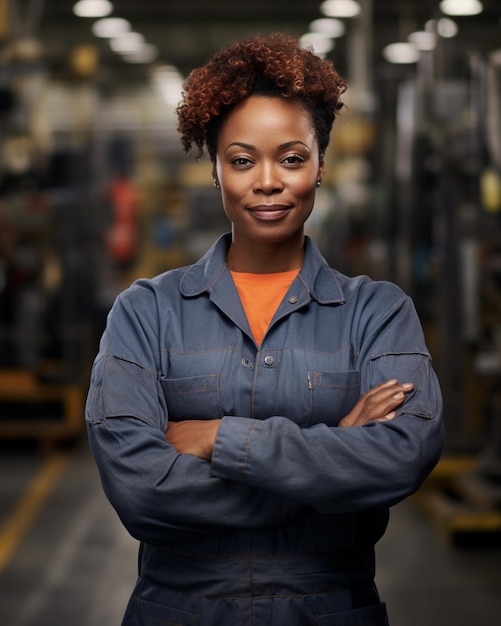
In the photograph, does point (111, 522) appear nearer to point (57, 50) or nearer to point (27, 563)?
point (27, 563)

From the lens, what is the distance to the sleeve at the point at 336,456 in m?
1.99

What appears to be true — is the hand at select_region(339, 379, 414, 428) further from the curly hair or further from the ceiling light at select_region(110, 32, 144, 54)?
the ceiling light at select_region(110, 32, 144, 54)

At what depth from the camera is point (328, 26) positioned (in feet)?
57.3

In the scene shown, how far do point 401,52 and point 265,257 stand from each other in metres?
18.5

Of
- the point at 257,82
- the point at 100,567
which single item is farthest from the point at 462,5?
the point at 257,82

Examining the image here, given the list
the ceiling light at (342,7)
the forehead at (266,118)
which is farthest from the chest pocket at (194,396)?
the ceiling light at (342,7)

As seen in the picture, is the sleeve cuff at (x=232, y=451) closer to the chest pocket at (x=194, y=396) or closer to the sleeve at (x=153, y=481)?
the sleeve at (x=153, y=481)

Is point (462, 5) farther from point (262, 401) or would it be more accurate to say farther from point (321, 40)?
point (262, 401)

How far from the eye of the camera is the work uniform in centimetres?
202

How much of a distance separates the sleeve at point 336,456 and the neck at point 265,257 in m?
0.41

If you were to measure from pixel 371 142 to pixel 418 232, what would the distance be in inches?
217

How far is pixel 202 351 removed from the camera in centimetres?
219

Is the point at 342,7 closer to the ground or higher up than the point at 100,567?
higher up

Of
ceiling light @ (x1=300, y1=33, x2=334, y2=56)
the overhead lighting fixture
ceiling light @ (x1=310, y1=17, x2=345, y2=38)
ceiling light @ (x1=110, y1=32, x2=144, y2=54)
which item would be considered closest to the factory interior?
ceiling light @ (x1=310, y1=17, x2=345, y2=38)
